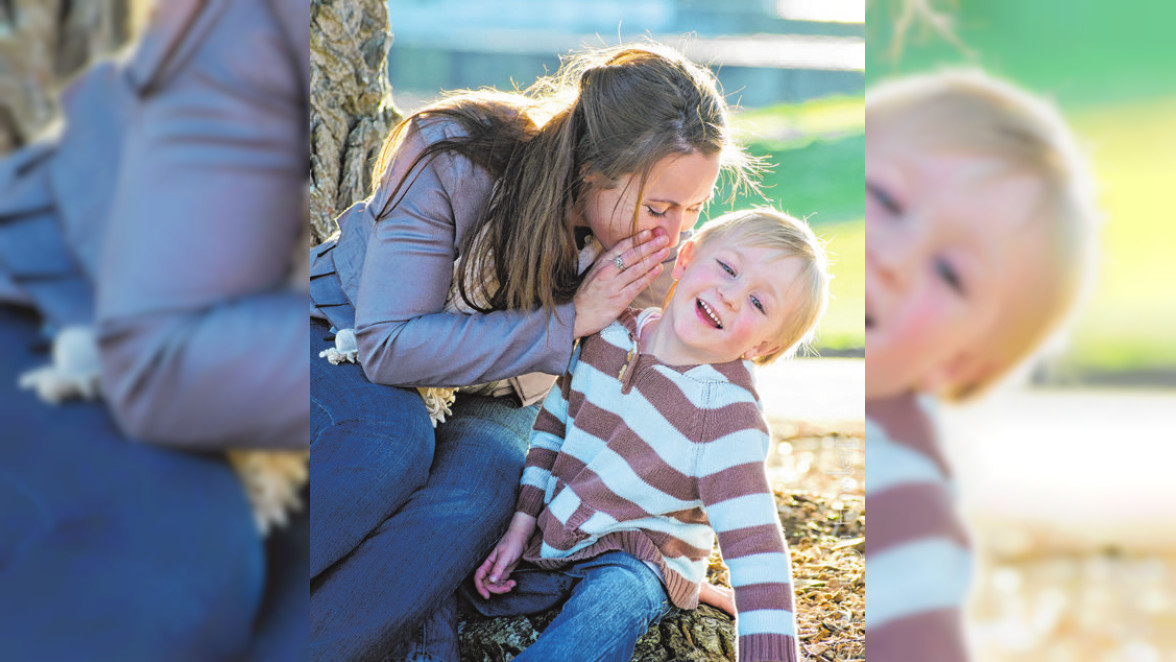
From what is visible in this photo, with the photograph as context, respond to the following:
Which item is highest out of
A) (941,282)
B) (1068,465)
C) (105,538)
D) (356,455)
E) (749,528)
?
(941,282)

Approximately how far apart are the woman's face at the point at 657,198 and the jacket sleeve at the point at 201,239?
805 mm

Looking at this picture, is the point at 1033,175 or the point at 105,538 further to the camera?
the point at 1033,175

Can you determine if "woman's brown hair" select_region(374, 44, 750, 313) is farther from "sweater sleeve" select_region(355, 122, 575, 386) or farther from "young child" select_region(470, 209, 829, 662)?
"young child" select_region(470, 209, 829, 662)

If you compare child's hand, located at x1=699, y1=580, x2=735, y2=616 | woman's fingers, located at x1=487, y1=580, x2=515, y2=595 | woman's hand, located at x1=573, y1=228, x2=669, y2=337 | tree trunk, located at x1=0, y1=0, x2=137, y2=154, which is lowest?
child's hand, located at x1=699, y1=580, x2=735, y2=616

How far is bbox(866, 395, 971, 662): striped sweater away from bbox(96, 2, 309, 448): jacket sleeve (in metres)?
0.79

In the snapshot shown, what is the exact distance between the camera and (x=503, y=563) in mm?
1789

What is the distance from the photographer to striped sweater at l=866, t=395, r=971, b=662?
4.10ft

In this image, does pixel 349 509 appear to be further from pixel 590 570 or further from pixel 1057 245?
pixel 1057 245

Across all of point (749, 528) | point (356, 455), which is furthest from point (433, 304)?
point (749, 528)

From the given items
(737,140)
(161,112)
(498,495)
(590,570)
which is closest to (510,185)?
(737,140)

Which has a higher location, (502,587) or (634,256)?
(634,256)

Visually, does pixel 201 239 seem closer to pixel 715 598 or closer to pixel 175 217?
pixel 175 217

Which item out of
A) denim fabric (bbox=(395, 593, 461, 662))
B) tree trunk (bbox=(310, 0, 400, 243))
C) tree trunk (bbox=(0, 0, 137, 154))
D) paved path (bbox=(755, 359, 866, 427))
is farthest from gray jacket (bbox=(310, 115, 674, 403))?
tree trunk (bbox=(0, 0, 137, 154))

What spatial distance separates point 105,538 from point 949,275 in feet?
3.29
